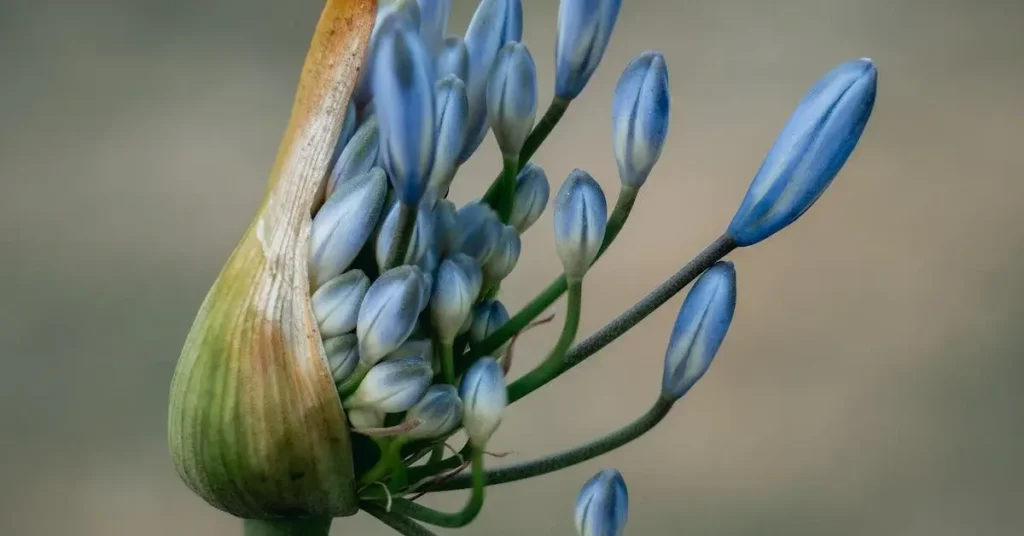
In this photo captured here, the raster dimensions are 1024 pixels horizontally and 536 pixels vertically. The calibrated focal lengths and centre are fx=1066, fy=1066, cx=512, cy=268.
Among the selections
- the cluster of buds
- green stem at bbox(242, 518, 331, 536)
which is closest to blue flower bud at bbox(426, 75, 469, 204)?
the cluster of buds

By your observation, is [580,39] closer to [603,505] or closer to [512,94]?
[512,94]

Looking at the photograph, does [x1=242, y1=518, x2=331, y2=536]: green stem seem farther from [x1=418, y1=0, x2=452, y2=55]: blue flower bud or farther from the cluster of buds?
[x1=418, y1=0, x2=452, y2=55]: blue flower bud

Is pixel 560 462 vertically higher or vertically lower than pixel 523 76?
lower

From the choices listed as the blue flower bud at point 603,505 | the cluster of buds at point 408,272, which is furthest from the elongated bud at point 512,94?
the blue flower bud at point 603,505

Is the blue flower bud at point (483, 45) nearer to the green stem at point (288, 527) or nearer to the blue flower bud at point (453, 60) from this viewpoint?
the blue flower bud at point (453, 60)

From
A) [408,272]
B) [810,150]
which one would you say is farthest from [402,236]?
[810,150]

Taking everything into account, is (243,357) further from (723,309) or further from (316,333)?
(723,309)

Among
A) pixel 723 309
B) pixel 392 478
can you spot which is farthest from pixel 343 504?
pixel 723 309
